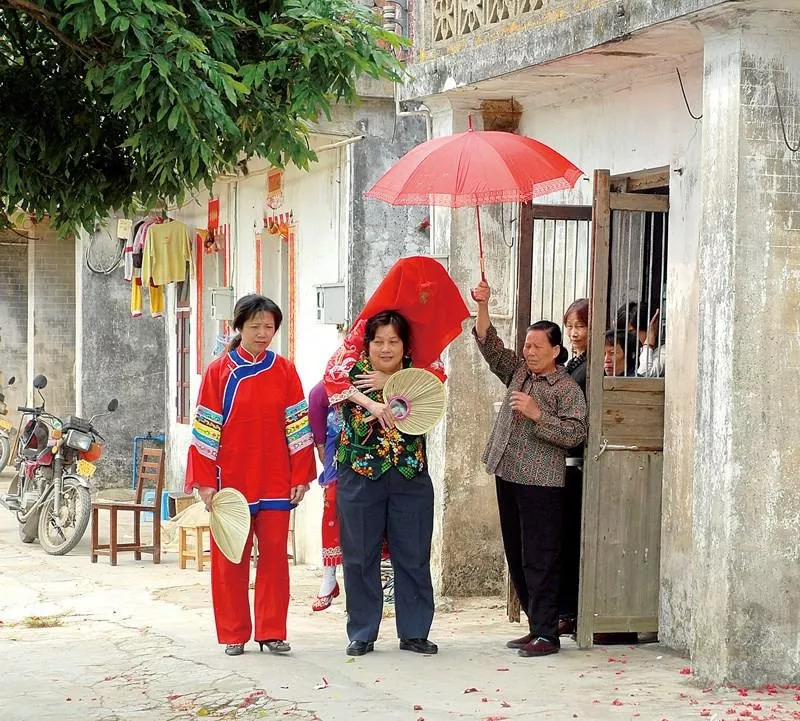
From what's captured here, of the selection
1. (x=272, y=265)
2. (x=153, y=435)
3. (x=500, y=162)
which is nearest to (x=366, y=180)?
(x=272, y=265)

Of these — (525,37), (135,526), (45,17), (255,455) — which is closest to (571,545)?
(255,455)

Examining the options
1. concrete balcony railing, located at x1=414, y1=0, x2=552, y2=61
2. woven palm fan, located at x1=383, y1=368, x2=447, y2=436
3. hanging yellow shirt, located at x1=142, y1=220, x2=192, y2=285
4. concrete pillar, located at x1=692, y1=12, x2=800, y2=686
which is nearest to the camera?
concrete pillar, located at x1=692, y1=12, x2=800, y2=686

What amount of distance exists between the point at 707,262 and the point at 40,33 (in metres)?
3.10

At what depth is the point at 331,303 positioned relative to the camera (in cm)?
1143

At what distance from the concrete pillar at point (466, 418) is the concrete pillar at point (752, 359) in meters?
2.95

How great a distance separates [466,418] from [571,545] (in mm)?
1803

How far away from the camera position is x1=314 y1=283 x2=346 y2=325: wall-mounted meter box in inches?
444

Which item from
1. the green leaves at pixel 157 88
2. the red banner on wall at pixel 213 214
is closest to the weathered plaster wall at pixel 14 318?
the red banner on wall at pixel 213 214

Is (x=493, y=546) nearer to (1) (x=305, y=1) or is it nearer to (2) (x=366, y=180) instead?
(2) (x=366, y=180)

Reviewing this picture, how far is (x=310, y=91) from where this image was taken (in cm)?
582

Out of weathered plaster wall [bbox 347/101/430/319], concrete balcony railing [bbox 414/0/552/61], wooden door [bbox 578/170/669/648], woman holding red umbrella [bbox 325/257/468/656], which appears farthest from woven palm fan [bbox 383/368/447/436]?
weathered plaster wall [bbox 347/101/430/319]

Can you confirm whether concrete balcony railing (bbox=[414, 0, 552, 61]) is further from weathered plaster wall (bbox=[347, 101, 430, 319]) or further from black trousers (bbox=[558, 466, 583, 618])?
black trousers (bbox=[558, 466, 583, 618])

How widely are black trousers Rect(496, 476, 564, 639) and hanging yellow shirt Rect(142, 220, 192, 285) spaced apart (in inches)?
353

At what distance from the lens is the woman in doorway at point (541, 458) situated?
24.0ft
